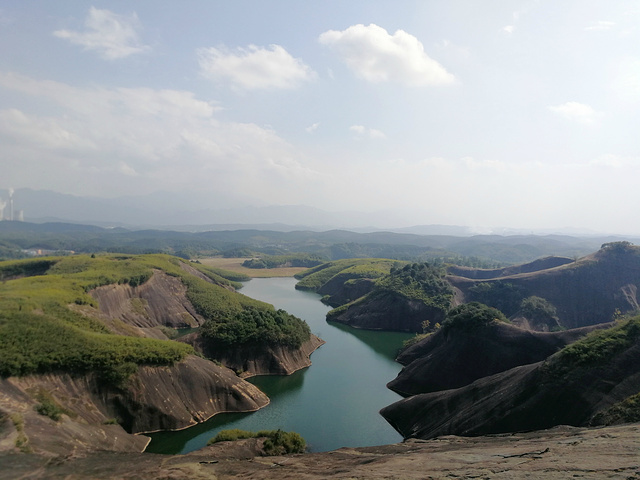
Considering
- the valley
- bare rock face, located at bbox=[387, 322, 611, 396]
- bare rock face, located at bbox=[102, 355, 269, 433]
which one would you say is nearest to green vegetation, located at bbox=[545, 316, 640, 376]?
the valley

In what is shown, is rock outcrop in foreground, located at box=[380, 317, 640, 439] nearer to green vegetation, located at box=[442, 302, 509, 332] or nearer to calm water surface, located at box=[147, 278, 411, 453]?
calm water surface, located at box=[147, 278, 411, 453]

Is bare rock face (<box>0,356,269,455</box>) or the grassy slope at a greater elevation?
the grassy slope

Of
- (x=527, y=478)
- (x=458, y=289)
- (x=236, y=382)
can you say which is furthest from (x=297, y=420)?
(x=458, y=289)

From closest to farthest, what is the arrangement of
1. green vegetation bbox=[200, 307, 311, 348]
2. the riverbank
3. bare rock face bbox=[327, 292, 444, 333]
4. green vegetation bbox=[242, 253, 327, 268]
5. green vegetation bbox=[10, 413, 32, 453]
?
1. green vegetation bbox=[10, 413, 32, 453]
2. green vegetation bbox=[200, 307, 311, 348]
3. bare rock face bbox=[327, 292, 444, 333]
4. the riverbank
5. green vegetation bbox=[242, 253, 327, 268]

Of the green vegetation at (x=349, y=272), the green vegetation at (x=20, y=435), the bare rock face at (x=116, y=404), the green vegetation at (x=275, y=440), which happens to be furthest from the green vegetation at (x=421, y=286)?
the green vegetation at (x=20, y=435)

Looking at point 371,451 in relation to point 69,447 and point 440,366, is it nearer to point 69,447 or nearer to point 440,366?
point 69,447

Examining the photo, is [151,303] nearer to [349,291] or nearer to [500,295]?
[349,291]
